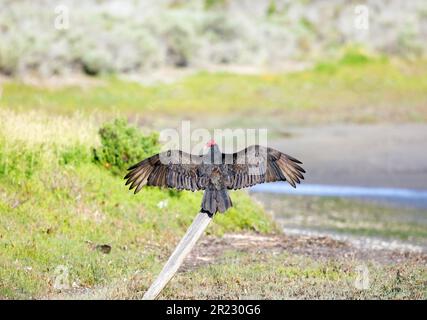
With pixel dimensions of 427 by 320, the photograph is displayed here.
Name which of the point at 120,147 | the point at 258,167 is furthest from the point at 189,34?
the point at 258,167

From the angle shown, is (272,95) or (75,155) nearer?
(75,155)

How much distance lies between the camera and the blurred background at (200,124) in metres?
12.7

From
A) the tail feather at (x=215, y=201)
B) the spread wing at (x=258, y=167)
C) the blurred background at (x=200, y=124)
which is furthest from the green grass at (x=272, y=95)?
the tail feather at (x=215, y=201)

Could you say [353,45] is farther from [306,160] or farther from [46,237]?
[46,237]

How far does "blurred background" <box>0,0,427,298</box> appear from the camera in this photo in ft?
41.7

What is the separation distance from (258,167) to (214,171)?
52cm

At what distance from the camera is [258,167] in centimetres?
1017

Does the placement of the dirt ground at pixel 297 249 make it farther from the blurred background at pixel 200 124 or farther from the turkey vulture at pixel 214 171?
the turkey vulture at pixel 214 171

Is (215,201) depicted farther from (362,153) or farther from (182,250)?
(362,153)

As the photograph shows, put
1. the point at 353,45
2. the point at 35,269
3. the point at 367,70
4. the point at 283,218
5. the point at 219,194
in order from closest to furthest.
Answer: the point at 219,194, the point at 35,269, the point at 283,218, the point at 367,70, the point at 353,45

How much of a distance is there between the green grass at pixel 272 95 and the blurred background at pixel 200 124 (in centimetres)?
13
